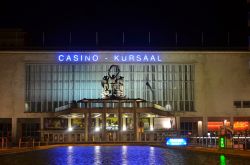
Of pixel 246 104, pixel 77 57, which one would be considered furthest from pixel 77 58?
pixel 246 104

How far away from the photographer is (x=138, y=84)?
334ft

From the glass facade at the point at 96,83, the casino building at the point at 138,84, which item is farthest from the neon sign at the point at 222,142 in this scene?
the glass facade at the point at 96,83

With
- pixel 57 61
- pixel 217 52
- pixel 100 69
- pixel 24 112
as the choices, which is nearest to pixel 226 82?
pixel 217 52

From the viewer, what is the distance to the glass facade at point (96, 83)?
100 m

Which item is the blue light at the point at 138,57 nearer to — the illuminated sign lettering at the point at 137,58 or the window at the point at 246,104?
the illuminated sign lettering at the point at 137,58

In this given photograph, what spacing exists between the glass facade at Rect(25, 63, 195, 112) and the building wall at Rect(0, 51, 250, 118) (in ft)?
4.40

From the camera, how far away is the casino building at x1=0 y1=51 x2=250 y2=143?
99.4 metres

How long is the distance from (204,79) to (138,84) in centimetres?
1256

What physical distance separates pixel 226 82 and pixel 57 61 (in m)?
32.1

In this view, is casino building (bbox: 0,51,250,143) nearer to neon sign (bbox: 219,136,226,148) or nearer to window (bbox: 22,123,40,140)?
window (bbox: 22,123,40,140)

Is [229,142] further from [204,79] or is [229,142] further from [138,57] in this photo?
[138,57]

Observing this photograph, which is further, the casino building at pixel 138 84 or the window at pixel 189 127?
the window at pixel 189 127

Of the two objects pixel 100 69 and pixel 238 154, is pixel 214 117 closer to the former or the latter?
pixel 100 69

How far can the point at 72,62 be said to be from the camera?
329ft
